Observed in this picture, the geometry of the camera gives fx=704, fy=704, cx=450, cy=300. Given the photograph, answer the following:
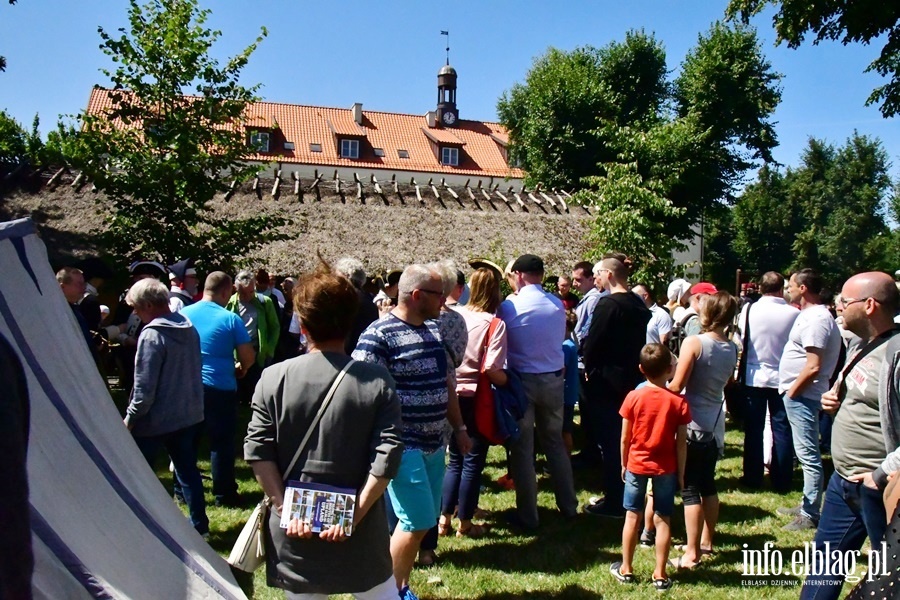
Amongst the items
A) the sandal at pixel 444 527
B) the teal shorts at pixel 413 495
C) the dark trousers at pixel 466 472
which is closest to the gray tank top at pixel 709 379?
the dark trousers at pixel 466 472

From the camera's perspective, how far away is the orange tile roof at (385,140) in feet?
149

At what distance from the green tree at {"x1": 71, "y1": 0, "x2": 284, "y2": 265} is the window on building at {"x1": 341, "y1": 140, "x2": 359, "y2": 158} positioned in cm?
3645

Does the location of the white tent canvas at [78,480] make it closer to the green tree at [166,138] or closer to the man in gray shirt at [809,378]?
the man in gray shirt at [809,378]

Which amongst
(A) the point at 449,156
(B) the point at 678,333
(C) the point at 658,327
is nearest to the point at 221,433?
(C) the point at 658,327

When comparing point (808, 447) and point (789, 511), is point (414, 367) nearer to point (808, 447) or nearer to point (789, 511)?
point (808, 447)

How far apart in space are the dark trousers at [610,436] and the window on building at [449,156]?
44269 mm

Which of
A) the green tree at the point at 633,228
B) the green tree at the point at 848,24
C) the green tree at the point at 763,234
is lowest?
the green tree at the point at 633,228

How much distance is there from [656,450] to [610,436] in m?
1.46

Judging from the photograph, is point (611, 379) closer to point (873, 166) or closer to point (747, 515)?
point (747, 515)

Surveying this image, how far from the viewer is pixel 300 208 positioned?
52.1 feet

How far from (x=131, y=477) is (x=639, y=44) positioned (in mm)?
33920

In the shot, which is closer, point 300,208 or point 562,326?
point 562,326

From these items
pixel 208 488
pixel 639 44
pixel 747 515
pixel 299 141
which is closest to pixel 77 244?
pixel 208 488

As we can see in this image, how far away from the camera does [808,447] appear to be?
17.4 feet
